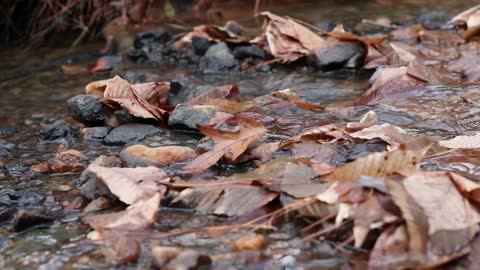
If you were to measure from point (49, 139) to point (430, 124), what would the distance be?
128 cm

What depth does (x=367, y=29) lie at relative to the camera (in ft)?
12.8

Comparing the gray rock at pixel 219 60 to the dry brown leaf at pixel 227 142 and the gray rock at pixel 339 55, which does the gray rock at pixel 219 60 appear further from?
the dry brown leaf at pixel 227 142

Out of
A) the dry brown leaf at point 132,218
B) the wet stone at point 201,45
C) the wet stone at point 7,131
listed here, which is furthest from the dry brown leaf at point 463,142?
the wet stone at point 201,45

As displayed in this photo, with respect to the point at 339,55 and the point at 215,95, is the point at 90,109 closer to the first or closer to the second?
the point at 215,95

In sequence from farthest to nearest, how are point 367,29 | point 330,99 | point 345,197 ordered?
point 367,29 → point 330,99 → point 345,197

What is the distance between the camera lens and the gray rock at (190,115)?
6.45 feet

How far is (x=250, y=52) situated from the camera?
3.18 metres

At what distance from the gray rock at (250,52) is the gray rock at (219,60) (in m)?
0.05

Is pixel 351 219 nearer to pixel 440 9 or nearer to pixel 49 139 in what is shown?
pixel 49 139

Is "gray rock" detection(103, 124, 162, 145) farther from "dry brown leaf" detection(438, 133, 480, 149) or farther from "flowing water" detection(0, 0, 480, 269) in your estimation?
"dry brown leaf" detection(438, 133, 480, 149)

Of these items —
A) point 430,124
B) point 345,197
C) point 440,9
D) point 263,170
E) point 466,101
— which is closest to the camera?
point 345,197

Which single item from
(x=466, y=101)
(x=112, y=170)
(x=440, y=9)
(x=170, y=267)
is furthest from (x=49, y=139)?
(x=440, y=9)

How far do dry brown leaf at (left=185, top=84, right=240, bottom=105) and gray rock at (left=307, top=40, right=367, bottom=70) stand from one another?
54 cm

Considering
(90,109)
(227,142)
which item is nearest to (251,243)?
(227,142)
